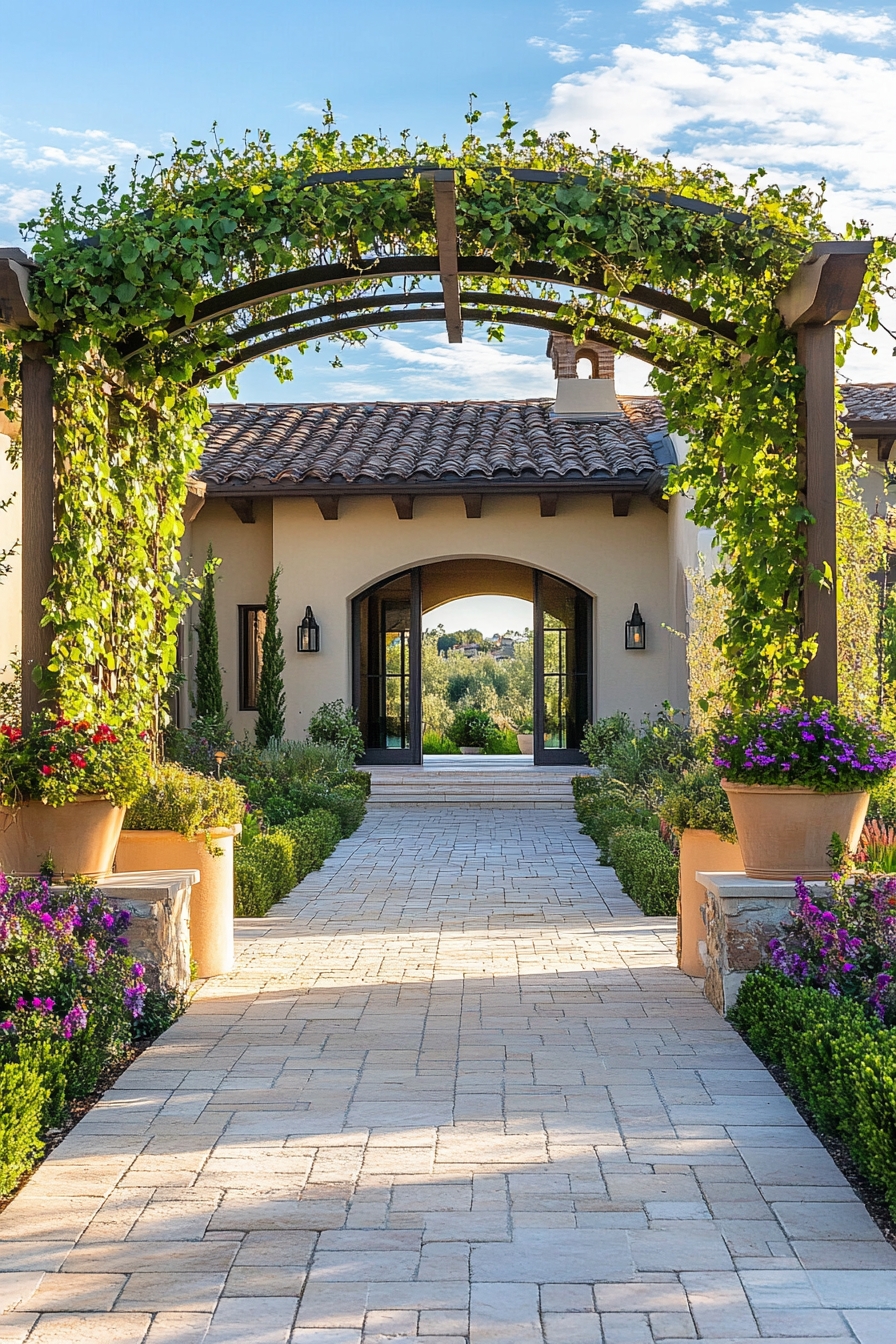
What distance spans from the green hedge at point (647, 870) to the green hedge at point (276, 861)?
7.72 ft

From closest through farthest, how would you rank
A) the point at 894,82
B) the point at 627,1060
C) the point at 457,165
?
the point at 627,1060 → the point at 457,165 → the point at 894,82

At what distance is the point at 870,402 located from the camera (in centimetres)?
1410

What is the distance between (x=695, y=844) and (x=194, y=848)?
255 cm

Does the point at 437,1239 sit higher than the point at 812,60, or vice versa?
the point at 812,60

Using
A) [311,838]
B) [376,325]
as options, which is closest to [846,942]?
[376,325]

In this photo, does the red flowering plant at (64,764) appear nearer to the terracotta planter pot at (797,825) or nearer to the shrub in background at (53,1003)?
Result: the shrub in background at (53,1003)

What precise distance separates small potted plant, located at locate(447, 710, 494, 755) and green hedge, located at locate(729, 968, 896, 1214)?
1598cm

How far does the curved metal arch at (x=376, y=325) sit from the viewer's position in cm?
621

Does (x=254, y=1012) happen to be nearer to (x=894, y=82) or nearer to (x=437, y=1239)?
(x=437, y=1239)

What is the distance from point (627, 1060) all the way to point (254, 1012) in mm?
1673

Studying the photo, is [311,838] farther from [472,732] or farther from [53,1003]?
[472,732]

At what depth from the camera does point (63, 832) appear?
5.07m

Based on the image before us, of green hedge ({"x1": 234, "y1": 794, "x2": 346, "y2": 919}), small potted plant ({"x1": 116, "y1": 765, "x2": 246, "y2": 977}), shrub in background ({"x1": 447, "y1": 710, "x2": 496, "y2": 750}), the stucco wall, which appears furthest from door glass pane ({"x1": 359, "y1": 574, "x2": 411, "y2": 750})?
small potted plant ({"x1": 116, "y1": 765, "x2": 246, "y2": 977})

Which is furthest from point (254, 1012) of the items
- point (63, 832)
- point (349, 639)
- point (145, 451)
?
point (349, 639)
